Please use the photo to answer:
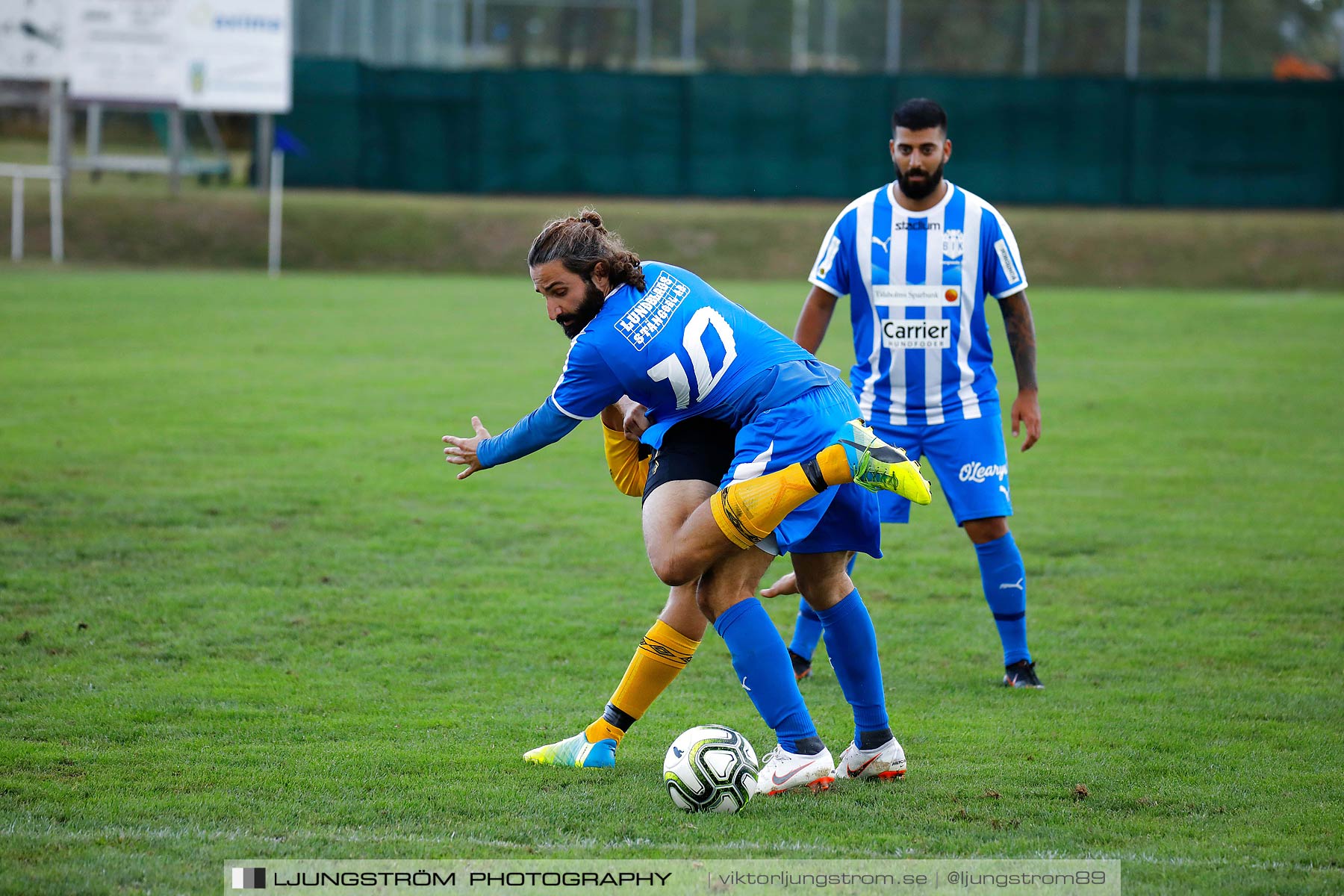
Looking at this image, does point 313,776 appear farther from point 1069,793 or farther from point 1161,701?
point 1161,701

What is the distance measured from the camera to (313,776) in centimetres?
422

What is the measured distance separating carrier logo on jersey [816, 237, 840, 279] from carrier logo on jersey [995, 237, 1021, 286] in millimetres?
647

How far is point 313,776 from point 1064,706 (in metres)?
2.76

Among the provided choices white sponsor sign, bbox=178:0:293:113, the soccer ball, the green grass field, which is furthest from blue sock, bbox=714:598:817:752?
white sponsor sign, bbox=178:0:293:113

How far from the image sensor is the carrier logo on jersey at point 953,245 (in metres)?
5.51

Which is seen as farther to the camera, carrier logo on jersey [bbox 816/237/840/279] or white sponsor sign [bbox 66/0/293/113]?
white sponsor sign [bbox 66/0/293/113]

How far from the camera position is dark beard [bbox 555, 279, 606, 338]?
13.5 feet

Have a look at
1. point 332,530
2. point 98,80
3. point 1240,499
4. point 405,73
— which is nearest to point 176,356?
point 332,530

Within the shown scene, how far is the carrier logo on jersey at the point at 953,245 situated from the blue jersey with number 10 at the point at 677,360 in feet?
5.09

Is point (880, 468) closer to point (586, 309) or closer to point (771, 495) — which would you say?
point (771, 495)

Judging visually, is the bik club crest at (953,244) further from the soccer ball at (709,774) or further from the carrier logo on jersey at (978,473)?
the soccer ball at (709,774)

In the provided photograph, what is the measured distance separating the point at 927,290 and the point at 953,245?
21 cm

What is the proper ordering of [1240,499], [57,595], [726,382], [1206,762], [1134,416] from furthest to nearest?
[1134,416] → [1240,499] → [57,595] → [1206,762] → [726,382]

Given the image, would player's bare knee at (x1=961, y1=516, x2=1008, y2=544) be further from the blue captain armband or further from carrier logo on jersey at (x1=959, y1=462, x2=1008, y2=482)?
the blue captain armband
